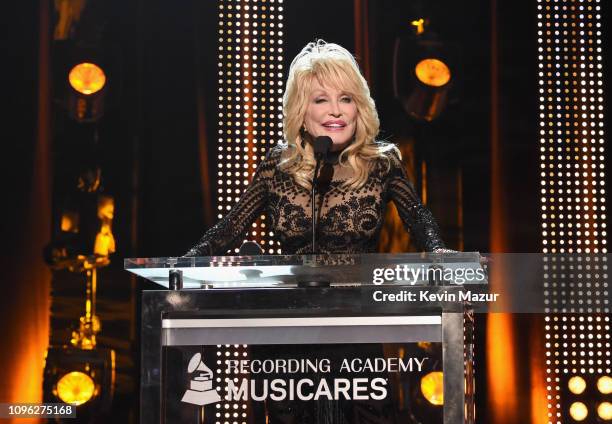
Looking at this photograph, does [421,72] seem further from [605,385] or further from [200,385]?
[200,385]

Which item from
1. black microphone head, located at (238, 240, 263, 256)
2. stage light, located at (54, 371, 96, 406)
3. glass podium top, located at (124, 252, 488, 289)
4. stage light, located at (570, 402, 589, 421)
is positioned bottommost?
stage light, located at (570, 402, 589, 421)

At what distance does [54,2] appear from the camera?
4.56m

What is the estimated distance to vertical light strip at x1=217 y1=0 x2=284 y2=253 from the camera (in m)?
4.56

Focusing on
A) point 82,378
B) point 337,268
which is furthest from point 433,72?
point 337,268

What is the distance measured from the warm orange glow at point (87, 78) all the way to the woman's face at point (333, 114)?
5.74 ft

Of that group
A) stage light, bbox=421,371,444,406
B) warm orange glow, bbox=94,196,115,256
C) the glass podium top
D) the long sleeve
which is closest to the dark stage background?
warm orange glow, bbox=94,196,115,256

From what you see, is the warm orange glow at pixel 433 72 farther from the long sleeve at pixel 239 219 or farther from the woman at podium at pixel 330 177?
the long sleeve at pixel 239 219

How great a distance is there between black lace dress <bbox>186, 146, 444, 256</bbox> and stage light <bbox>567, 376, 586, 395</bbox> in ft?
6.13

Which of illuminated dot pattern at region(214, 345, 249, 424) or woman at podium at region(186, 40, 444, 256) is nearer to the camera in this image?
illuminated dot pattern at region(214, 345, 249, 424)

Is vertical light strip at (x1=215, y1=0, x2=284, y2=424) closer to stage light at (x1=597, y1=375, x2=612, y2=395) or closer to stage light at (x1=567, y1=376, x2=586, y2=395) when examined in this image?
stage light at (x1=567, y1=376, x2=586, y2=395)

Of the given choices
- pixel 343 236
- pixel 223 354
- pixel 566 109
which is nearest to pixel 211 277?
pixel 223 354

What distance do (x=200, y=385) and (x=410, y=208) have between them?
1.12 meters

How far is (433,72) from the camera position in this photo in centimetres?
464

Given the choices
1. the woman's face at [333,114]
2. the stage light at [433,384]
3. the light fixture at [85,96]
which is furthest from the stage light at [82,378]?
the stage light at [433,384]
